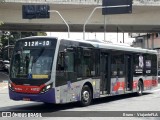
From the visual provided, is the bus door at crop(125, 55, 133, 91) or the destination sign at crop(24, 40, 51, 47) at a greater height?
the destination sign at crop(24, 40, 51, 47)

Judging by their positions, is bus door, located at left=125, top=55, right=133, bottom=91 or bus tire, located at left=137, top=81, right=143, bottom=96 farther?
bus tire, located at left=137, top=81, right=143, bottom=96

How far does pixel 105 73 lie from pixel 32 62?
183 inches

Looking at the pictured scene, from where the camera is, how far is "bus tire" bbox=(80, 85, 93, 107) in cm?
1691

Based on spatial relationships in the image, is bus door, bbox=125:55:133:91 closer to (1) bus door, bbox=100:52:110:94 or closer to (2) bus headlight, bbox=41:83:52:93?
(1) bus door, bbox=100:52:110:94

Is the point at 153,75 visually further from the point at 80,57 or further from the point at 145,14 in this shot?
the point at 145,14

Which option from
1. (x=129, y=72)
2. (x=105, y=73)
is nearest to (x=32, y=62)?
(x=105, y=73)

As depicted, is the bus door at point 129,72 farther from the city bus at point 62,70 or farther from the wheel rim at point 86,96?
the wheel rim at point 86,96

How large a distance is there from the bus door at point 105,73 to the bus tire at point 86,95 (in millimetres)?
1275

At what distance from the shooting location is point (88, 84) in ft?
57.2

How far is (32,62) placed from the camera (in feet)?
50.5

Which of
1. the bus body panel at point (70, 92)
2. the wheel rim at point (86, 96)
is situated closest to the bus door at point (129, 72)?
the bus body panel at point (70, 92)

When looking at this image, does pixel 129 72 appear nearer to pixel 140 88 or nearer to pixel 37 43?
pixel 140 88

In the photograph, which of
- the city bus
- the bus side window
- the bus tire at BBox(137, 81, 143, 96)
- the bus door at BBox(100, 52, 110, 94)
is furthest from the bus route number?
the bus tire at BBox(137, 81, 143, 96)

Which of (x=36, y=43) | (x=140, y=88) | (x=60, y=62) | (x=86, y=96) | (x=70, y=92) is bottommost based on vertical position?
(x=140, y=88)
